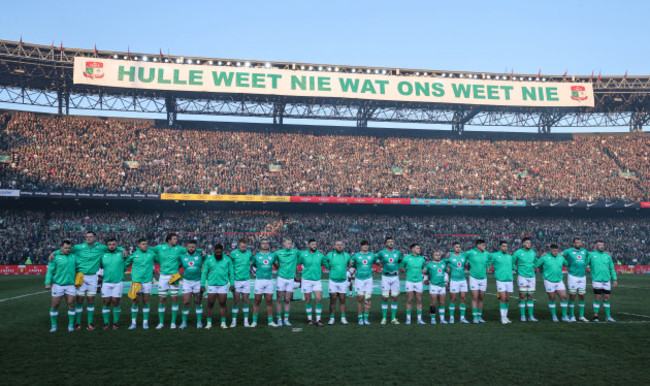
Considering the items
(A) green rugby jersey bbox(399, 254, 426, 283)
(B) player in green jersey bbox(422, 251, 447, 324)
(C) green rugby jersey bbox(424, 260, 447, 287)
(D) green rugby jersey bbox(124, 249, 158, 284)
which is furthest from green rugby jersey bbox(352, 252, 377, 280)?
(D) green rugby jersey bbox(124, 249, 158, 284)

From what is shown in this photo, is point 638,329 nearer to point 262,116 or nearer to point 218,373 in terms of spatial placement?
point 218,373

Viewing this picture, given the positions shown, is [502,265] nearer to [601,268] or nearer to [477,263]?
[477,263]

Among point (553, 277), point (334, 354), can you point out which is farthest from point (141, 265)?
point (553, 277)

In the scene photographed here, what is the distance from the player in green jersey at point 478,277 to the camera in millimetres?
12266

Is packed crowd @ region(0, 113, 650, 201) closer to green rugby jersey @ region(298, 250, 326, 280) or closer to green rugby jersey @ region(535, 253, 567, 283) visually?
green rugby jersey @ region(298, 250, 326, 280)

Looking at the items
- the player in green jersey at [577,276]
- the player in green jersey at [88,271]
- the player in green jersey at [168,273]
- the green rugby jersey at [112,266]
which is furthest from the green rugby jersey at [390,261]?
the player in green jersey at [88,271]

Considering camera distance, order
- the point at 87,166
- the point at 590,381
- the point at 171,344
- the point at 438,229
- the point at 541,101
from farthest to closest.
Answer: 1. the point at 541,101
2. the point at 438,229
3. the point at 87,166
4. the point at 171,344
5. the point at 590,381

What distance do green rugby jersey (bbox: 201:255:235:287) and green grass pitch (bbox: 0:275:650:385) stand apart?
4.06 ft

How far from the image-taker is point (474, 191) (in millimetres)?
40875

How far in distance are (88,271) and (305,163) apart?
3171 centimetres

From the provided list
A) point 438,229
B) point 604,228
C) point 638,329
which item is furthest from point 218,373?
point 604,228

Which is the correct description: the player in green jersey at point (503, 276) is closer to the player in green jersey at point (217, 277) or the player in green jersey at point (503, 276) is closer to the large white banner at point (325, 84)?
the player in green jersey at point (217, 277)

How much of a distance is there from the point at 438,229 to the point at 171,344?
3342 centimetres

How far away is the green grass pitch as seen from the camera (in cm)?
707
